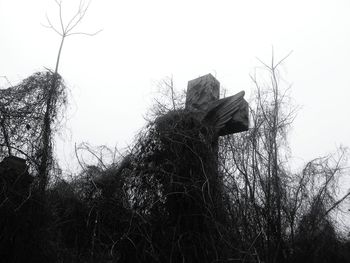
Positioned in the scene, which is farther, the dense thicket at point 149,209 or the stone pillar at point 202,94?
the stone pillar at point 202,94

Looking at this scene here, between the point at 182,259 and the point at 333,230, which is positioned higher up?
the point at 333,230

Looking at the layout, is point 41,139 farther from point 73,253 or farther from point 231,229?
point 231,229

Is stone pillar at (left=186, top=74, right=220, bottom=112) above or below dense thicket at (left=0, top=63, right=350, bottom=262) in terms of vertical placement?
above

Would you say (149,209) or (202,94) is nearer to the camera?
(149,209)

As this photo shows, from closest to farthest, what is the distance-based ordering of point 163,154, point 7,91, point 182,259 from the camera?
point 182,259 < point 163,154 < point 7,91

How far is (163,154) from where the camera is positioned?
7.16 feet

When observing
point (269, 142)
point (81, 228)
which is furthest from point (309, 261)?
point (81, 228)

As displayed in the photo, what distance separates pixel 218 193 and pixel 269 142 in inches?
181

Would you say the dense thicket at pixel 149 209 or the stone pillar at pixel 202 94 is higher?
the stone pillar at pixel 202 94

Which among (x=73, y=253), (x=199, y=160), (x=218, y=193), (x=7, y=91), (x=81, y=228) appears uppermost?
(x=7, y=91)

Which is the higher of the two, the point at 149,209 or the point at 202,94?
the point at 202,94

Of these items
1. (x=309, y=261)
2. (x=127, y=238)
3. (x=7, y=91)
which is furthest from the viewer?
(x=309, y=261)

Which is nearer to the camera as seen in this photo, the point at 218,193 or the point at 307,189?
the point at 218,193

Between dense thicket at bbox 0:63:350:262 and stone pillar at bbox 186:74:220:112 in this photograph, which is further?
stone pillar at bbox 186:74:220:112
